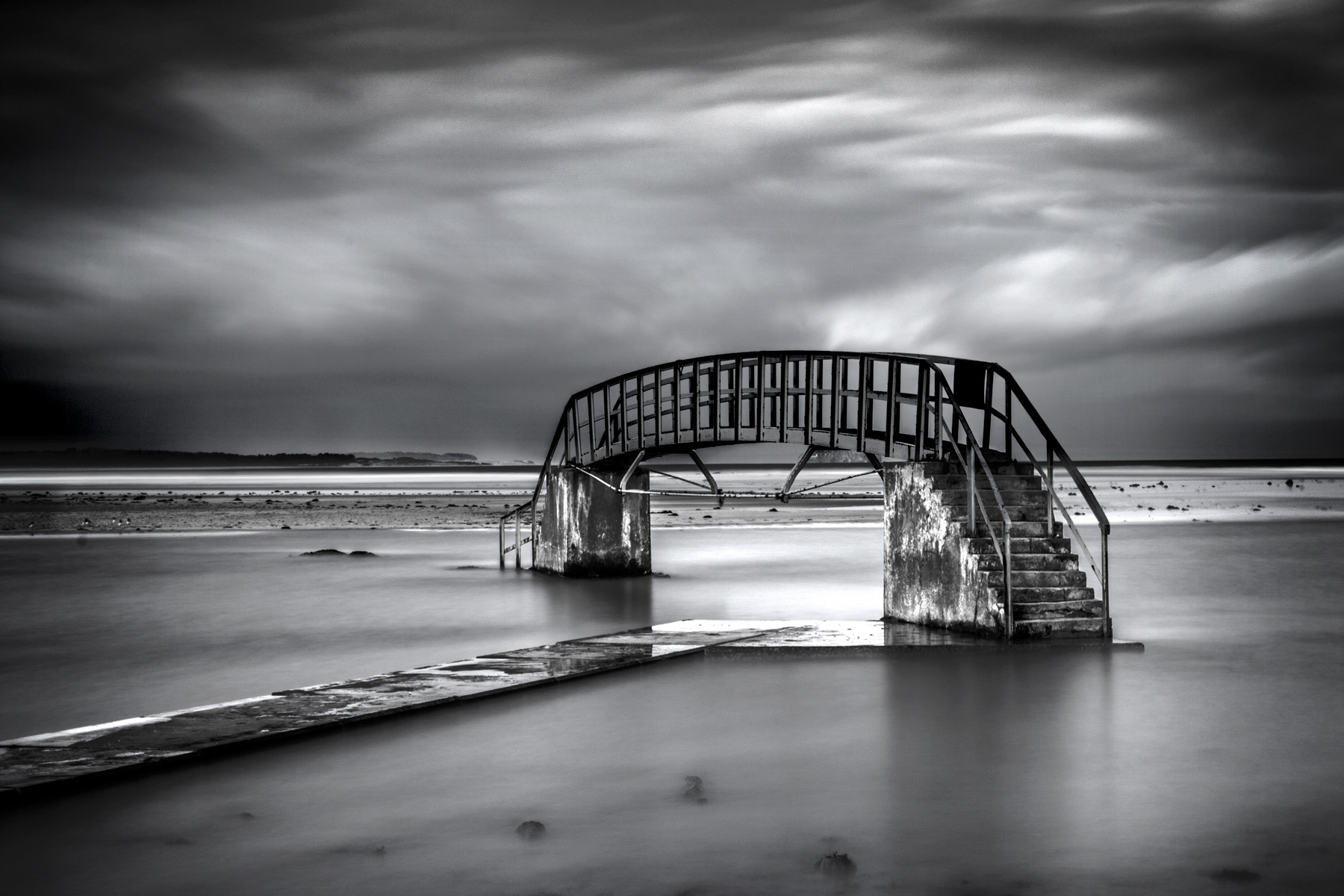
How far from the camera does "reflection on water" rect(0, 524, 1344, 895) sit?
6008 millimetres

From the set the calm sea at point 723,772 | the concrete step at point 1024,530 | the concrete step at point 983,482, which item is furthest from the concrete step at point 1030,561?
the calm sea at point 723,772

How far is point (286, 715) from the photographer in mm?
9281

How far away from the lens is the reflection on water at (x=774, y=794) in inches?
237

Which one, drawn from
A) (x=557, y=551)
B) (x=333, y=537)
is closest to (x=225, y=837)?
(x=557, y=551)

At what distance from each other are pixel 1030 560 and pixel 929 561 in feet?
4.23

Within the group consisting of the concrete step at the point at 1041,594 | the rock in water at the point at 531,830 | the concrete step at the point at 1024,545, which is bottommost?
the rock in water at the point at 531,830

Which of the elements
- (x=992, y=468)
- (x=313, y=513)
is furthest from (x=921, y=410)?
(x=313, y=513)

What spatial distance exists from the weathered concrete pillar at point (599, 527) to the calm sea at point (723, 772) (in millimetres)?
6081

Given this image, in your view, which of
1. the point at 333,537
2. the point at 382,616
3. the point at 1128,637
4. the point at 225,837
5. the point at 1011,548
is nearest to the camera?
the point at 225,837

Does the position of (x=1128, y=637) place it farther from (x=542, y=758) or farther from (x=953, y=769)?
(x=542, y=758)

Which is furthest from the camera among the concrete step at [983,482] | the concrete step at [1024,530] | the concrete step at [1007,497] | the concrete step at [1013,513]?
the concrete step at [983,482]

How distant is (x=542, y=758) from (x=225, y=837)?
95.5 inches

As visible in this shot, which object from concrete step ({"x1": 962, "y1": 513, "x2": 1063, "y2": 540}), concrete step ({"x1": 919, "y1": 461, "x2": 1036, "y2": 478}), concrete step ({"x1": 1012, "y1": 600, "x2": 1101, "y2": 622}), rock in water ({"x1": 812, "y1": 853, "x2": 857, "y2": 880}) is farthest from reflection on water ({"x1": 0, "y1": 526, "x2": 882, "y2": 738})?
rock in water ({"x1": 812, "y1": 853, "x2": 857, "y2": 880})

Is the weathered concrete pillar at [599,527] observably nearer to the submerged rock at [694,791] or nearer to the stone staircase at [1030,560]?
the stone staircase at [1030,560]
